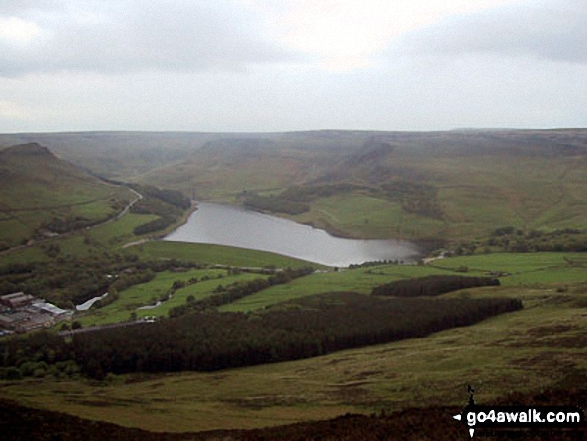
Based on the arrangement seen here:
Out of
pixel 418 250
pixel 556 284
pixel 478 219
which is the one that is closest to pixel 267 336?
pixel 556 284

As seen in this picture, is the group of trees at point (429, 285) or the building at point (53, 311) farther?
the group of trees at point (429, 285)

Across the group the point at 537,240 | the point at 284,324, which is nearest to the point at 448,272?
the point at 537,240

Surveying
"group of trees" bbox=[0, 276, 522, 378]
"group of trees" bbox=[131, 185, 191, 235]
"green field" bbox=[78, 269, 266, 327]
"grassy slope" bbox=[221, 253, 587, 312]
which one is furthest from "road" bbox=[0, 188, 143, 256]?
"grassy slope" bbox=[221, 253, 587, 312]

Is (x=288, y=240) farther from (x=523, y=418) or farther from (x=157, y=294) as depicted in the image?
(x=523, y=418)

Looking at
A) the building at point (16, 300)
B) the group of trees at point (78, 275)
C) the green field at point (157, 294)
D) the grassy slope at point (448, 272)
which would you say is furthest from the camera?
the group of trees at point (78, 275)

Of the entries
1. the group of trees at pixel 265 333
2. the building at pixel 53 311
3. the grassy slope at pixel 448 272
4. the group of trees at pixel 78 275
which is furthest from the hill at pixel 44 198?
the group of trees at pixel 265 333

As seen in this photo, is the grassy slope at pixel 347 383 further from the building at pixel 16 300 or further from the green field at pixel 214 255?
the green field at pixel 214 255

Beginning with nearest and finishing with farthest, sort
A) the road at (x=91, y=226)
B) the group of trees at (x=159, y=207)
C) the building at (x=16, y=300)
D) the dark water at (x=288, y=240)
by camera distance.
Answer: the building at (x=16, y=300), the road at (x=91, y=226), the dark water at (x=288, y=240), the group of trees at (x=159, y=207)
